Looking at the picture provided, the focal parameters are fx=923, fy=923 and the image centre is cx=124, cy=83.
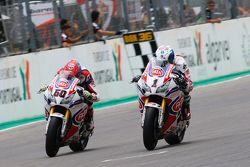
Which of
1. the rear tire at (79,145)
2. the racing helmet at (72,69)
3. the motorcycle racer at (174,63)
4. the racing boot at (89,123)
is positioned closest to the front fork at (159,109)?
the motorcycle racer at (174,63)

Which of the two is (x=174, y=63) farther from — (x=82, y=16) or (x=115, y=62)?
(x=82, y=16)

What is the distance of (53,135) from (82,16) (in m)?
10.00

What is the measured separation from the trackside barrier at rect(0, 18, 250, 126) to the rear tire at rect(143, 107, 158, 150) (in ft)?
24.4

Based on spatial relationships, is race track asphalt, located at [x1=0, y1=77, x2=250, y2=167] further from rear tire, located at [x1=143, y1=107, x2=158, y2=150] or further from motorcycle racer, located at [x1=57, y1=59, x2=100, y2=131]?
motorcycle racer, located at [x1=57, y1=59, x2=100, y2=131]

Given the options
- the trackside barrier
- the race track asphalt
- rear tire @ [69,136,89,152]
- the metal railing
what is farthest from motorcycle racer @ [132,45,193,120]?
the metal railing

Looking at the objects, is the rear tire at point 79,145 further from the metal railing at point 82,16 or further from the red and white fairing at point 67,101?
the metal railing at point 82,16

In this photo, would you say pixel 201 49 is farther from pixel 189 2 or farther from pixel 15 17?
pixel 15 17

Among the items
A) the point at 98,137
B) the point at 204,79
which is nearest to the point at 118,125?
the point at 98,137

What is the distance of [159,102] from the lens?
37.7ft

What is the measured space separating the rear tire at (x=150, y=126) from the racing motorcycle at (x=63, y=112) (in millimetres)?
1324

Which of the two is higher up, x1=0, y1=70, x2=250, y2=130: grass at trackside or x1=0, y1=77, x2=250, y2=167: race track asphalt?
x1=0, y1=77, x2=250, y2=167: race track asphalt

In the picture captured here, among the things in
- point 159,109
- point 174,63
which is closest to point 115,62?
point 174,63

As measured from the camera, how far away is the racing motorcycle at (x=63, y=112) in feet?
39.4

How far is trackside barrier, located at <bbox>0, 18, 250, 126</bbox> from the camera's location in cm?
1872
